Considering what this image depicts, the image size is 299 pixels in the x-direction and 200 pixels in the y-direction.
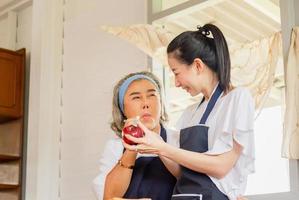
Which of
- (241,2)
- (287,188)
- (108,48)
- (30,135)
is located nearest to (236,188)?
(287,188)

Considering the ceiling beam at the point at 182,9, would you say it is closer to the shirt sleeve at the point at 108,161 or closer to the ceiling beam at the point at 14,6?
the ceiling beam at the point at 14,6

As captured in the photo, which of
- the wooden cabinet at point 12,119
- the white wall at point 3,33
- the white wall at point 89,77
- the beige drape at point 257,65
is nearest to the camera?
the beige drape at point 257,65

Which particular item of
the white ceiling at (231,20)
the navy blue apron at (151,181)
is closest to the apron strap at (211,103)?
the navy blue apron at (151,181)

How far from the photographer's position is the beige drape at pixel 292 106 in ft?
8.23

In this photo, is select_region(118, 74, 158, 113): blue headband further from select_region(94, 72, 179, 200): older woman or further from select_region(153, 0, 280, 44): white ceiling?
select_region(153, 0, 280, 44): white ceiling

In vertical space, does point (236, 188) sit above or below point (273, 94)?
below

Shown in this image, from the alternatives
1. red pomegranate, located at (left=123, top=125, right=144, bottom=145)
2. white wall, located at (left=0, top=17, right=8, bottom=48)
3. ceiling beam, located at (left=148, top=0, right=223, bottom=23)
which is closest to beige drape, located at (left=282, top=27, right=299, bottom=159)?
ceiling beam, located at (left=148, top=0, right=223, bottom=23)

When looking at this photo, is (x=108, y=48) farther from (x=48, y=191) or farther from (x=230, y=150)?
(x=230, y=150)

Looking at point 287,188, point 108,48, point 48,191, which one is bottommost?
point 48,191

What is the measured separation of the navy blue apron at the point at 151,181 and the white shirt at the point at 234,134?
210 millimetres

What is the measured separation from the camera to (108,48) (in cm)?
357

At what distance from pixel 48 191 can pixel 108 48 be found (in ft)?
3.64

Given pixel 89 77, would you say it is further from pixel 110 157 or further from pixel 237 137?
pixel 237 137

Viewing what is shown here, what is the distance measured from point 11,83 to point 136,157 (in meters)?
2.64
